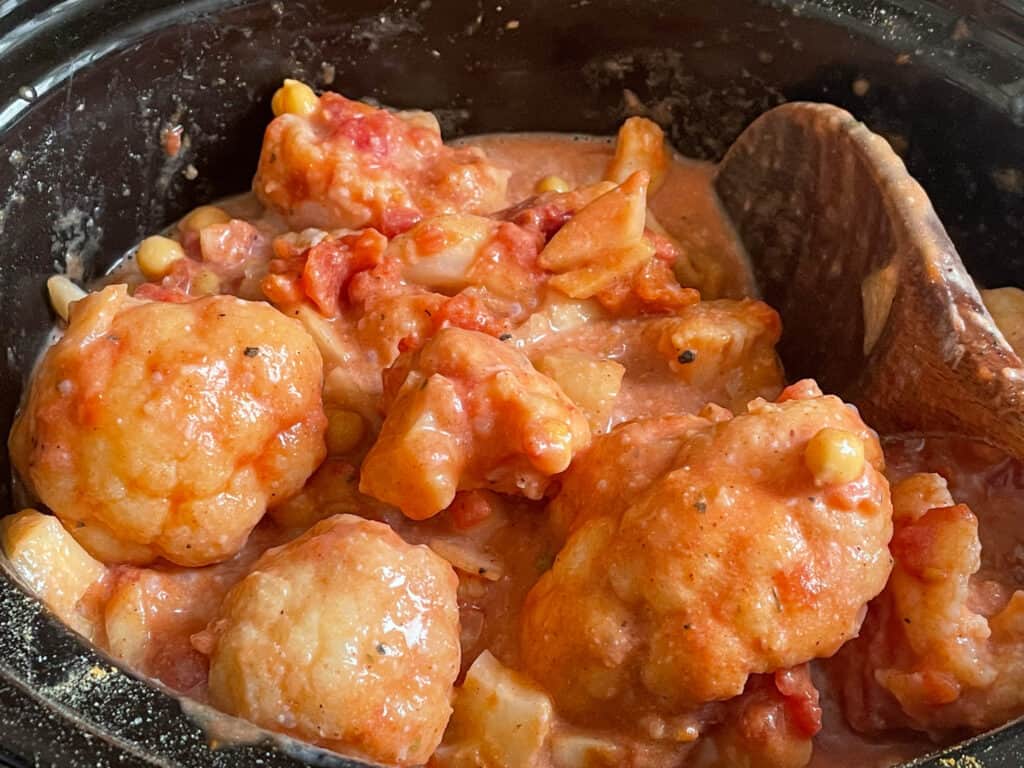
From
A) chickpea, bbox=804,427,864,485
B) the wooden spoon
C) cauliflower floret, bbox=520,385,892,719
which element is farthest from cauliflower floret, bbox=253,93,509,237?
chickpea, bbox=804,427,864,485

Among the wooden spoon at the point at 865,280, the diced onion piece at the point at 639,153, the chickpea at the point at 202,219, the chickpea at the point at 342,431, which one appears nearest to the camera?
the wooden spoon at the point at 865,280

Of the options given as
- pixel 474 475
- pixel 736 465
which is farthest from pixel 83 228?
pixel 736 465

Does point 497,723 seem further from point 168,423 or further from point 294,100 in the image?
point 294,100

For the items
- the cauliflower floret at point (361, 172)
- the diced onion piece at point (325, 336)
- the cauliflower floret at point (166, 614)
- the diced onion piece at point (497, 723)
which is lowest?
the diced onion piece at point (497, 723)

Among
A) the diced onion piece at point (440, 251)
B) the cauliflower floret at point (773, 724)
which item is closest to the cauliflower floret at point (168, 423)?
the diced onion piece at point (440, 251)

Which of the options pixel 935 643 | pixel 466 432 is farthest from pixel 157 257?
pixel 935 643

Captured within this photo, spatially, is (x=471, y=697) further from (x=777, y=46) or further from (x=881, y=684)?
(x=777, y=46)

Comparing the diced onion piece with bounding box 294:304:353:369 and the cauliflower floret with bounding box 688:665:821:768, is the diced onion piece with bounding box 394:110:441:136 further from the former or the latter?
the cauliflower floret with bounding box 688:665:821:768

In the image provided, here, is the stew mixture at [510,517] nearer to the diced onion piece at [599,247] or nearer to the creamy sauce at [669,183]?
the diced onion piece at [599,247]

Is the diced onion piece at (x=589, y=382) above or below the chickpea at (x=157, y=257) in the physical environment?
below
